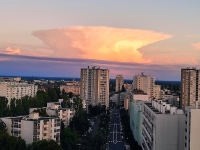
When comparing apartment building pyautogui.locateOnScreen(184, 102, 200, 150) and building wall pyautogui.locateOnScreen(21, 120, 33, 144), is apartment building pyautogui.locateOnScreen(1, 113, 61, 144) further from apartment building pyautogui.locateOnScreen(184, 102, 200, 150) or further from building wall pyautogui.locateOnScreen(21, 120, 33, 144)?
apartment building pyautogui.locateOnScreen(184, 102, 200, 150)

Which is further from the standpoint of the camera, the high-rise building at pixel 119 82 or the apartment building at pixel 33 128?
the high-rise building at pixel 119 82

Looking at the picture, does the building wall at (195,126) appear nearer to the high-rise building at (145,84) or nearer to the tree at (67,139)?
the tree at (67,139)

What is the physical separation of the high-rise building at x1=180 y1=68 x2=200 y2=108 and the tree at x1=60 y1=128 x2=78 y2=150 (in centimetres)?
1408

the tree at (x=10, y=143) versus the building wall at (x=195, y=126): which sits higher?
the building wall at (x=195, y=126)

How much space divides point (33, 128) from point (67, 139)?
2.22m

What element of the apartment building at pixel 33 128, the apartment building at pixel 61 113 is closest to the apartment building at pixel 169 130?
the apartment building at pixel 33 128

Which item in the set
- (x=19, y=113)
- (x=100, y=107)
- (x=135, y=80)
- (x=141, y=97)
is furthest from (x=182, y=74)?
(x=19, y=113)

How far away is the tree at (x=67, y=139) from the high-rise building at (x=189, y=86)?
14075 millimetres

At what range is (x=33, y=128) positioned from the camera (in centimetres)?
1284

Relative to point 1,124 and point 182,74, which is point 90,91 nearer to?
point 182,74

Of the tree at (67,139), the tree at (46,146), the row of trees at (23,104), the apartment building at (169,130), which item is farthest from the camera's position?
the row of trees at (23,104)

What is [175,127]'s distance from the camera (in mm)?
9820

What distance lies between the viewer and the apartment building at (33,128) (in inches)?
507

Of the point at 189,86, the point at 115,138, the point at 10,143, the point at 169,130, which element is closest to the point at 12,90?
the point at 115,138
